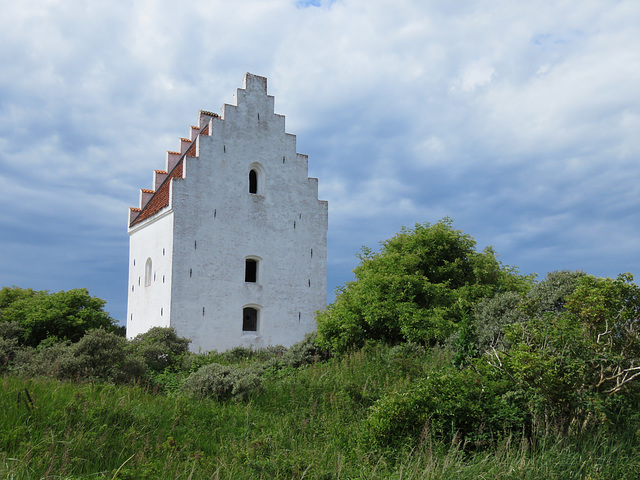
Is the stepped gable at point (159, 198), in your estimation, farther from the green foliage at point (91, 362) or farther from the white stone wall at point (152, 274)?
the green foliage at point (91, 362)

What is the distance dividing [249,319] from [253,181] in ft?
21.9

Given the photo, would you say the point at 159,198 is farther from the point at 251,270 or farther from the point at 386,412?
the point at 386,412

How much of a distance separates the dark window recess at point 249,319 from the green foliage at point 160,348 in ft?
15.8

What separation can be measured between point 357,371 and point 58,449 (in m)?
6.95

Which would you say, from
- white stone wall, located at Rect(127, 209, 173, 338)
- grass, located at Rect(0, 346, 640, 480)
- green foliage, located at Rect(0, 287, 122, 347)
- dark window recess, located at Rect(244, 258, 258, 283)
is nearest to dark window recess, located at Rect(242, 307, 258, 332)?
dark window recess, located at Rect(244, 258, 258, 283)

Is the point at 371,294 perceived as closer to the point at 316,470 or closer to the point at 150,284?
the point at 316,470

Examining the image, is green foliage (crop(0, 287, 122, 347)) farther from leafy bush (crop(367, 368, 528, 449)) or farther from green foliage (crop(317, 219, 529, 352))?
leafy bush (crop(367, 368, 528, 449))

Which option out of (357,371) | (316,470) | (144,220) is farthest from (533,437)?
(144,220)

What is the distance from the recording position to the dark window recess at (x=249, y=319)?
2444 centimetres

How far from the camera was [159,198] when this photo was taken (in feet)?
86.2

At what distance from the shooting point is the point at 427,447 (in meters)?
7.33

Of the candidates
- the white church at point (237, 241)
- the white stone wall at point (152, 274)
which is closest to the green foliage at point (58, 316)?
the white stone wall at point (152, 274)

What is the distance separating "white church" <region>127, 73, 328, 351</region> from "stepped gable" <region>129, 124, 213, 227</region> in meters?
0.12

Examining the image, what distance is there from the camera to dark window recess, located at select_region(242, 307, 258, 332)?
24438 millimetres
